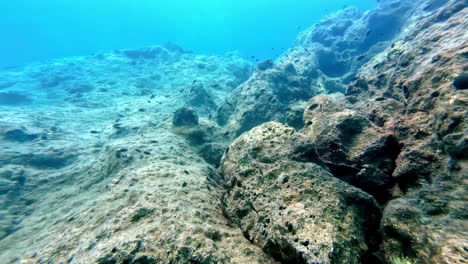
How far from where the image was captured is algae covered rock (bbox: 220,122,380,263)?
2814mm


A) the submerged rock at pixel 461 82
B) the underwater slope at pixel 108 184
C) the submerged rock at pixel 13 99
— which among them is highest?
the submerged rock at pixel 461 82

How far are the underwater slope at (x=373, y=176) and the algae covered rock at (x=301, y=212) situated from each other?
0.02m

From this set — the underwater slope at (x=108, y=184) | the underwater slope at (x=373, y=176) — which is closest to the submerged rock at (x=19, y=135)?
the underwater slope at (x=108, y=184)

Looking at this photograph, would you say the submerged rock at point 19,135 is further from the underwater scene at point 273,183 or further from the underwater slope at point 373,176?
the underwater slope at point 373,176

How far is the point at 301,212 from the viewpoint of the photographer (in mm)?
3357

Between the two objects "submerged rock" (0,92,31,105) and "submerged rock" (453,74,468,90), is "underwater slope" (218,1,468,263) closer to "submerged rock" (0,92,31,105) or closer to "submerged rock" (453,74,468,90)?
"submerged rock" (453,74,468,90)

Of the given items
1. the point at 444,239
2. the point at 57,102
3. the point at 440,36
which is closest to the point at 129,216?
the point at 444,239

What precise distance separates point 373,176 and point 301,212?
7.64 ft

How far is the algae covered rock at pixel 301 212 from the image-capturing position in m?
2.81

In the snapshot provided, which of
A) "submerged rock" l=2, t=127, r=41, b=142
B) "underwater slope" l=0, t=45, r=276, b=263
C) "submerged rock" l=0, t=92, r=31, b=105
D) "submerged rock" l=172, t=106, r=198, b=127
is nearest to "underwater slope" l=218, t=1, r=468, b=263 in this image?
"underwater slope" l=0, t=45, r=276, b=263

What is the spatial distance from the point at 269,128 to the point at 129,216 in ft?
14.5

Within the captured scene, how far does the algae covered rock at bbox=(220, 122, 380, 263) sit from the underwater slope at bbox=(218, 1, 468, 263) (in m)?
0.02

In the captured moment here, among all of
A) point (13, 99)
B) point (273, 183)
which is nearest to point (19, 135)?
point (13, 99)

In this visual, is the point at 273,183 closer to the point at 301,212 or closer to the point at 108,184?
the point at 301,212
